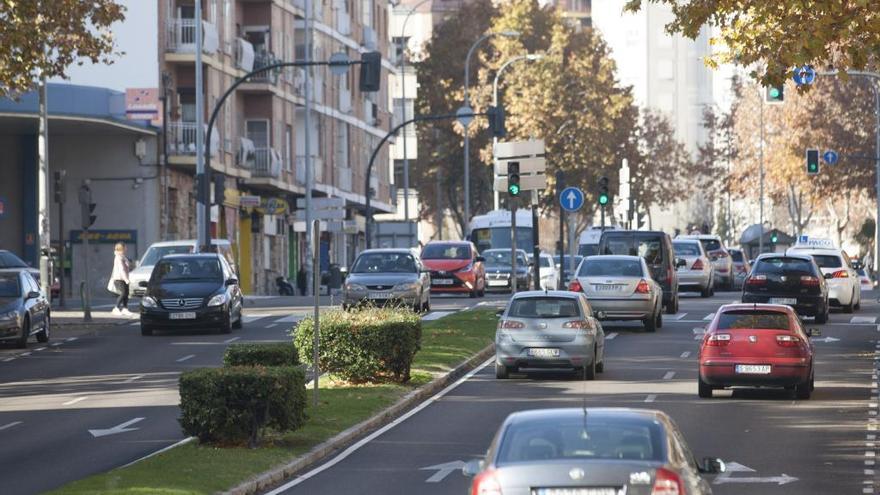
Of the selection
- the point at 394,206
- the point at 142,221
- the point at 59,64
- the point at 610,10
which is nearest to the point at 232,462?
the point at 59,64

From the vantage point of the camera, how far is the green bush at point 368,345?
2833 centimetres

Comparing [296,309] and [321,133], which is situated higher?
[321,133]

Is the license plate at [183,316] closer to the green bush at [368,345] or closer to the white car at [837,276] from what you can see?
the green bush at [368,345]

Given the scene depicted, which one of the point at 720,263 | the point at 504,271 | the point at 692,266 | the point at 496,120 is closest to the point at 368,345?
the point at 692,266

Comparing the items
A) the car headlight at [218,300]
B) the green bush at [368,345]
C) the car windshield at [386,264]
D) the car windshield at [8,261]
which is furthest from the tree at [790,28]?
the car windshield at [8,261]

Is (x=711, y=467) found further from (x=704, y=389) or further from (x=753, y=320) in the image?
(x=753, y=320)

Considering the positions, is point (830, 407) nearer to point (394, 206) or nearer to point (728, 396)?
point (728, 396)

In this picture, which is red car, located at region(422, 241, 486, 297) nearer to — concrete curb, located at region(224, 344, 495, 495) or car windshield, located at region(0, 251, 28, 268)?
car windshield, located at region(0, 251, 28, 268)

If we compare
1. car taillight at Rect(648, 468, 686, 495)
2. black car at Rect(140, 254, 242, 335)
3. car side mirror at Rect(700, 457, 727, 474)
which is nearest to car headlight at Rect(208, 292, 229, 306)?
black car at Rect(140, 254, 242, 335)

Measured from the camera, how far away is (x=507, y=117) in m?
90.1

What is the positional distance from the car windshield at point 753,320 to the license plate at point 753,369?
1.96 feet

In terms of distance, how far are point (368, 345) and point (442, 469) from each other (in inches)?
356

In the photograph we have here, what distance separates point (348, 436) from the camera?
2248 centimetres

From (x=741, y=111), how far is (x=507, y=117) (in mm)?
17894
